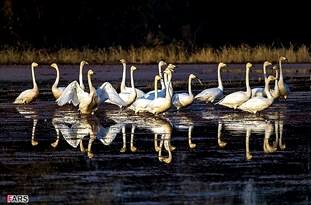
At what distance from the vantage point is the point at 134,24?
204 feet

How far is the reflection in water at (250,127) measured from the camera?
17850mm

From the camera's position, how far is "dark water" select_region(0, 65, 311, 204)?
13289 millimetres

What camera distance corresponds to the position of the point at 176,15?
6619 centimetres

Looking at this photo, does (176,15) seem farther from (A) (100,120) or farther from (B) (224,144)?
(B) (224,144)

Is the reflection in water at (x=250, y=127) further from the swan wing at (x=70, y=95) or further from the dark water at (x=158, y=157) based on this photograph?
the swan wing at (x=70, y=95)

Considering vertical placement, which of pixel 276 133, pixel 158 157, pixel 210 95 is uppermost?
pixel 210 95

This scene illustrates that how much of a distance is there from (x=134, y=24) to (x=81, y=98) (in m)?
38.6

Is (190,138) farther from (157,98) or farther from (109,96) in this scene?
(109,96)

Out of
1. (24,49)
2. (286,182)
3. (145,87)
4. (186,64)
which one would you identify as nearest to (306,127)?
(286,182)

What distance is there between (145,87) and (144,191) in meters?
19.4

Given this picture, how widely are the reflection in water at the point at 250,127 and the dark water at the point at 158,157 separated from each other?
0.06 ft

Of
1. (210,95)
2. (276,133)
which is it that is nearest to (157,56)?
(210,95)

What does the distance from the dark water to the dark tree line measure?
25.7 meters

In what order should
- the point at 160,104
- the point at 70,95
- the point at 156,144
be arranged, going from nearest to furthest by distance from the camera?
the point at 156,144 < the point at 160,104 < the point at 70,95
